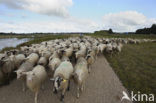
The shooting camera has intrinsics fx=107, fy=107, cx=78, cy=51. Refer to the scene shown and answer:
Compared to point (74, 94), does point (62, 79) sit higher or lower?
higher

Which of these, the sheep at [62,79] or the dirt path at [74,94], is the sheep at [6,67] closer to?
the dirt path at [74,94]

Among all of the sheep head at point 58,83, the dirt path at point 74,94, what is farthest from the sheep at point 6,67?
the sheep head at point 58,83

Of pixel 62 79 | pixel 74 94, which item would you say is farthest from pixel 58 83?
pixel 74 94

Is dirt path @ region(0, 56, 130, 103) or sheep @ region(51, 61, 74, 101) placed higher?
sheep @ region(51, 61, 74, 101)

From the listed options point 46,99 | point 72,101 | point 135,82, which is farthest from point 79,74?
point 135,82

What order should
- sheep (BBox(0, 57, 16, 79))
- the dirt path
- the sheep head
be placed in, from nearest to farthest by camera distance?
the sheep head, the dirt path, sheep (BBox(0, 57, 16, 79))

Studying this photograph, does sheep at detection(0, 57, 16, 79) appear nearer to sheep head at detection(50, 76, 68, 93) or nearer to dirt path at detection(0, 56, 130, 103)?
dirt path at detection(0, 56, 130, 103)

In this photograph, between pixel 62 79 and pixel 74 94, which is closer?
Answer: pixel 62 79

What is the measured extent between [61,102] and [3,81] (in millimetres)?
3920

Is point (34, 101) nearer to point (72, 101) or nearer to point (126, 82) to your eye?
point (72, 101)

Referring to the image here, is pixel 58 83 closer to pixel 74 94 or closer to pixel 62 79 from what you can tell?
pixel 62 79

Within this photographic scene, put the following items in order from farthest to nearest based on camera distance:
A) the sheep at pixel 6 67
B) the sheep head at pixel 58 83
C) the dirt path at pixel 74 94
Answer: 1. the sheep at pixel 6 67
2. the dirt path at pixel 74 94
3. the sheep head at pixel 58 83

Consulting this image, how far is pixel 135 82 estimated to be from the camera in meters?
6.80

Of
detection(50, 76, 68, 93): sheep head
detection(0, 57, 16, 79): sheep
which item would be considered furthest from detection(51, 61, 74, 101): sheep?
detection(0, 57, 16, 79): sheep
